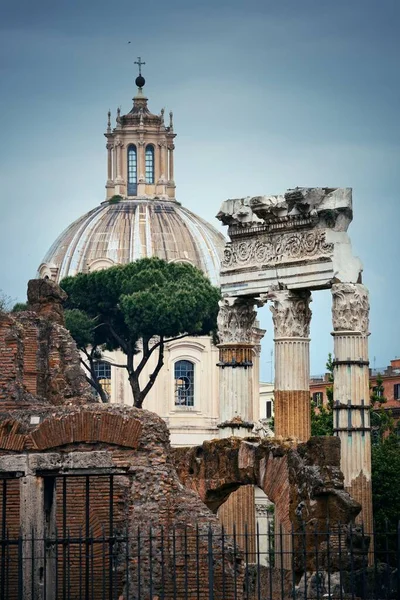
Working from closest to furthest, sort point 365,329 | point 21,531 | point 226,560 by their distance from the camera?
point 21,531, point 226,560, point 365,329

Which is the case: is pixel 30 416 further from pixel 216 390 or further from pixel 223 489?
pixel 216 390

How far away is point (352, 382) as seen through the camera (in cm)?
2938

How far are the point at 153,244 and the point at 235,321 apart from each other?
5248cm

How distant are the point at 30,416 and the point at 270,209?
37.4ft

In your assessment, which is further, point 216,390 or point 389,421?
point 216,390

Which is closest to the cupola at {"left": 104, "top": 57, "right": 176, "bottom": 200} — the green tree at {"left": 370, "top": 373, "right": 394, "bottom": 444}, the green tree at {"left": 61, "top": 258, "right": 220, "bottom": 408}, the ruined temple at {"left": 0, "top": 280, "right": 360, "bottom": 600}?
the green tree at {"left": 61, "top": 258, "right": 220, "bottom": 408}

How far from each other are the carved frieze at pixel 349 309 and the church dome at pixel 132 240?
50409 millimetres

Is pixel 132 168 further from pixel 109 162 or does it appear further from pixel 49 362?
pixel 49 362

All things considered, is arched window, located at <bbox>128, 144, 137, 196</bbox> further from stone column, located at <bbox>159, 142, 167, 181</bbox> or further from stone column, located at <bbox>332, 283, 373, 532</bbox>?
stone column, located at <bbox>332, 283, 373, 532</bbox>

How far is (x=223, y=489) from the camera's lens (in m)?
26.5

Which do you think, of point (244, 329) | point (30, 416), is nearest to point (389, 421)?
point (244, 329)

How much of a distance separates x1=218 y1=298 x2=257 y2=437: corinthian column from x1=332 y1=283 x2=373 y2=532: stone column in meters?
2.39

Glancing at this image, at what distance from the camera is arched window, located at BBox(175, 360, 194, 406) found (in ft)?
267

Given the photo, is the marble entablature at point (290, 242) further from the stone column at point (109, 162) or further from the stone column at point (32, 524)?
the stone column at point (109, 162)
